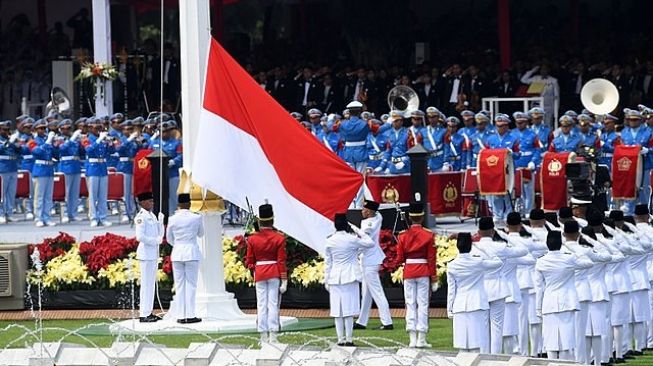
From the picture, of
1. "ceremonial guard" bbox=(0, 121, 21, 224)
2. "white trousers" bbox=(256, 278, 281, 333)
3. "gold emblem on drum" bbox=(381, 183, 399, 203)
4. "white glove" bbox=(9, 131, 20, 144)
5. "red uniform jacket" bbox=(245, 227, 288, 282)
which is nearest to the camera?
"red uniform jacket" bbox=(245, 227, 288, 282)

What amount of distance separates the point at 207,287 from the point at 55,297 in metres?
3.78

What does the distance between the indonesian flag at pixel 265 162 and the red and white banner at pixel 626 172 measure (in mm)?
6741

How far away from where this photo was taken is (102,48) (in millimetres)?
34906

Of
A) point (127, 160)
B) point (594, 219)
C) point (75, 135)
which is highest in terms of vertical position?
point (75, 135)

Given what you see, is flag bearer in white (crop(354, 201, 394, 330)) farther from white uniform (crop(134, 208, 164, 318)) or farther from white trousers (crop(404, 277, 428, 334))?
white uniform (crop(134, 208, 164, 318))

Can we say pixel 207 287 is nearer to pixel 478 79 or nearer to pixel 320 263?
pixel 320 263

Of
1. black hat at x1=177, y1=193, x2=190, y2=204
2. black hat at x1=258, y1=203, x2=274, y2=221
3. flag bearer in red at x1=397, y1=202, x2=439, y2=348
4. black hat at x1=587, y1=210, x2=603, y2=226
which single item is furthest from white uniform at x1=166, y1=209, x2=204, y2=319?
black hat at x1=587, y1=210, x2=603, y2=226

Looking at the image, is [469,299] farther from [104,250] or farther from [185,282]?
[104,250]

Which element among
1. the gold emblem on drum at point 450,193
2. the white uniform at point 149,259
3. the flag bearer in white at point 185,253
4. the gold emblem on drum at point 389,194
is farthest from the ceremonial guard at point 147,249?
Result: the gold emblem on drum at point 450,193

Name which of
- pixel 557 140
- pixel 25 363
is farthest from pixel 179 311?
pixel 557 140

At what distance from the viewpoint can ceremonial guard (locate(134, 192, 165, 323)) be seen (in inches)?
974

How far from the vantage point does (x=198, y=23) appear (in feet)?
79.4

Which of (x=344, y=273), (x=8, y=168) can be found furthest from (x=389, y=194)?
(x=344, y=273)

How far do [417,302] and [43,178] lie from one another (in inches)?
426
